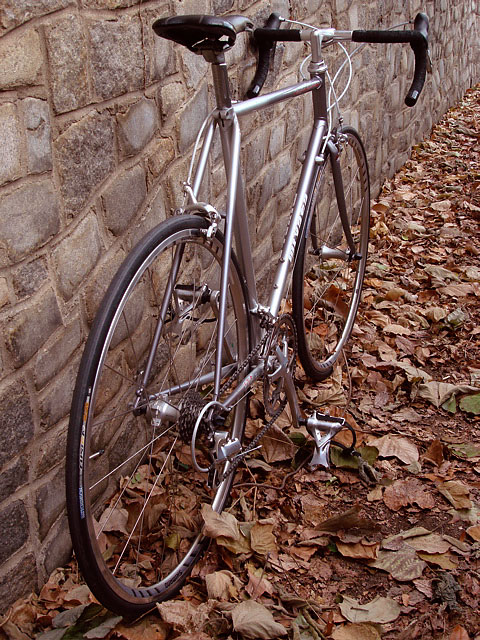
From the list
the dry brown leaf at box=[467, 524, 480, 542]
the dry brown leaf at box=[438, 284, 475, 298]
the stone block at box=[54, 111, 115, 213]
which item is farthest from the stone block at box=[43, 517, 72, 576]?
the dry brown leaf at box=[438, 284, 475, 298]

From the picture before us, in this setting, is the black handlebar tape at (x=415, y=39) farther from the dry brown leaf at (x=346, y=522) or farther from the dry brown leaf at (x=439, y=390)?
the dry brown leaf at (x=346, y=522)

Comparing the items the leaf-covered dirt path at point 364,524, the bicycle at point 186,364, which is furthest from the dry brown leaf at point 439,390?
the bicycle at point 186,364

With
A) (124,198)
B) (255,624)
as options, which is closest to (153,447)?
(255,624)

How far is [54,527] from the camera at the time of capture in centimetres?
193

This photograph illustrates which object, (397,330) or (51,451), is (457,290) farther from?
(51,451)

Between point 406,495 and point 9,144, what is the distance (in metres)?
1.69

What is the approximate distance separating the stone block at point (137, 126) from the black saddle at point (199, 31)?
0.31m

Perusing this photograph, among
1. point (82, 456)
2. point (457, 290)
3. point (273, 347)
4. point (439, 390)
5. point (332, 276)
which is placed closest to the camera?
point (82, 456)

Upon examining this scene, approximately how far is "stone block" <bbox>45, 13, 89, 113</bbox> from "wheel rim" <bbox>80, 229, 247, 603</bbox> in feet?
1.42

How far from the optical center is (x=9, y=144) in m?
1.51

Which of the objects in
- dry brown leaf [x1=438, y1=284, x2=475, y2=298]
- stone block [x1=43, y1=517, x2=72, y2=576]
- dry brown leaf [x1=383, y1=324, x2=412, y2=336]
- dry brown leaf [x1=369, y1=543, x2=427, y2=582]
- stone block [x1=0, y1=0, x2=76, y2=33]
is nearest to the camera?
stone block [x1=0, y1=0, x2=76, y2=33]

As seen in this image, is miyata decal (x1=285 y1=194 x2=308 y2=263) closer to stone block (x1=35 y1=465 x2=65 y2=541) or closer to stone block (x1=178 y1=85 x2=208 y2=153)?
stone block (x1=178 y1=85 x2=208 y2=153)

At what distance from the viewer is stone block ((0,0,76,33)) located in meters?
1.43

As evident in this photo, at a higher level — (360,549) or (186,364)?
(186,364)
